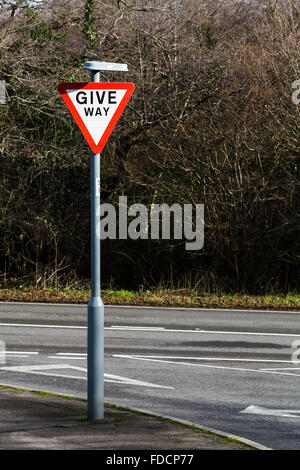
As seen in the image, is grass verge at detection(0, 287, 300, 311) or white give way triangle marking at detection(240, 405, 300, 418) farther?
grass verge at detection(0, 287, 300, 311)

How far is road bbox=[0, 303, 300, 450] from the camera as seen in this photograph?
335 inches

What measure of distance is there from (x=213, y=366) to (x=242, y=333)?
123 inches

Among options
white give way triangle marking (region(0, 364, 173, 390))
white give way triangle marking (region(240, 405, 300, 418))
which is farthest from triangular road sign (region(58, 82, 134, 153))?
white give way triangle marking (region(0, 364, 173, 390))

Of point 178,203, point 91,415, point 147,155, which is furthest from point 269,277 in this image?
point 91,415

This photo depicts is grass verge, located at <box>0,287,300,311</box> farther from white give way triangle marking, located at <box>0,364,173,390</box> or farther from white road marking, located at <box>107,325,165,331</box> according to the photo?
white give way triangle marking, located at <box>0,364,173,390</box>

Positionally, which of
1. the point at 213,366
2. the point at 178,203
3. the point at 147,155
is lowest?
the point at 213,366

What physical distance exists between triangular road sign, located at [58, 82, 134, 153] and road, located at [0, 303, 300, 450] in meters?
3.00

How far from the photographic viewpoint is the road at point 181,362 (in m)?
8.51

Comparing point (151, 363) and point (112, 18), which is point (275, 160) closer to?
point (112, 18)

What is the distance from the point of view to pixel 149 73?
21.5 meters

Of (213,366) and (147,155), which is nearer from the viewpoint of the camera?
(213,366)

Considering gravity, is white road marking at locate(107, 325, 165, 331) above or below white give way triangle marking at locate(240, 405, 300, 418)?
above

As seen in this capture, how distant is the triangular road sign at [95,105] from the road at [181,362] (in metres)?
3.00

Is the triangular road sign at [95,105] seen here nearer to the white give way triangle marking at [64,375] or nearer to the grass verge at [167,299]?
the white give way triangle marking at [64,375]
